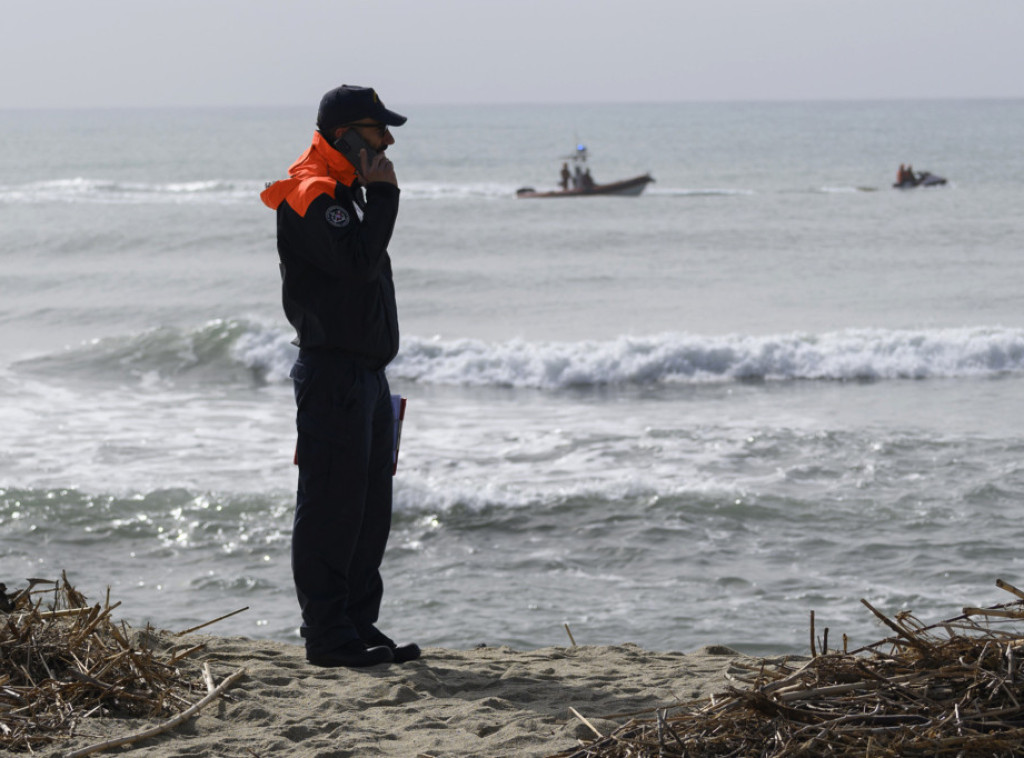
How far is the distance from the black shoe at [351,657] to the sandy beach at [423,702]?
39 millimetres

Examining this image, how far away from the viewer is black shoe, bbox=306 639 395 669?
3.87 m

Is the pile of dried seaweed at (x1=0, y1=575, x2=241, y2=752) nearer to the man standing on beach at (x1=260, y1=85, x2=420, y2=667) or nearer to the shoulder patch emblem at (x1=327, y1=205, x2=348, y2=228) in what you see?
the man standing on beach at (x1=260, y1=85, x2=420, y2=667)

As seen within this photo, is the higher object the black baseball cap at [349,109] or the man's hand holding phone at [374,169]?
the black baseball cap at [349,109]

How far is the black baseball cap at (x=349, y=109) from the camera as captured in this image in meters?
3.71

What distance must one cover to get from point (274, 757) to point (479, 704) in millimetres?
674

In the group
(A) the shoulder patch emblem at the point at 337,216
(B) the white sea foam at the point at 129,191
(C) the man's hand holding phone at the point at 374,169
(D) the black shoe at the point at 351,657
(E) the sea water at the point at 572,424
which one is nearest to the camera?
(A) the shoulder patch emblem at the point at 337,216

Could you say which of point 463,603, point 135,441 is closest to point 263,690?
point 463,603

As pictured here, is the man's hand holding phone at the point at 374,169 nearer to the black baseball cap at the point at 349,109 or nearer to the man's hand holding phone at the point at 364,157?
the man's hand holding phone at the point at 364,157

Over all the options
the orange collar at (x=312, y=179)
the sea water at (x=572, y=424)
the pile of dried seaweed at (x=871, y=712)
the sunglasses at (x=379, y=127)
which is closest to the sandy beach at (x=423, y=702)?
the pile of dried seaweed at (x=871, y=712)

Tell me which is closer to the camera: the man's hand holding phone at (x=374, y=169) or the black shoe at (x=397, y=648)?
the man's hand holding phone at (x=374, y=169)

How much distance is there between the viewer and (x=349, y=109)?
3711 millimetres

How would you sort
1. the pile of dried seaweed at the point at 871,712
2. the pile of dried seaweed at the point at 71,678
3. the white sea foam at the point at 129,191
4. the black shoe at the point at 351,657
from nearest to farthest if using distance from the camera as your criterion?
the pile of dried seaweed at the point at 871,712 → the pile of dried seaweed at the point at 71,678 → the black shoe at the point at 351,657 → the white sea foam at the point at 129,191

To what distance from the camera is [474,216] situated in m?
31.0

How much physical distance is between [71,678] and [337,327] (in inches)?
50.3
